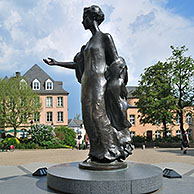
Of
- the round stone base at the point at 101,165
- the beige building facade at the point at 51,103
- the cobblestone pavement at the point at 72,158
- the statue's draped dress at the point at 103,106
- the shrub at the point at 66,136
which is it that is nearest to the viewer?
the round stone base at the point at 101,165

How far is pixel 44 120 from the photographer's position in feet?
150

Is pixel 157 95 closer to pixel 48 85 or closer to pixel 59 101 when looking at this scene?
pixel 59 101

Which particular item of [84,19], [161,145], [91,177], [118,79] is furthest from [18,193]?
[161,145]

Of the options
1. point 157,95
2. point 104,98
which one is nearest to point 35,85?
point 157,95

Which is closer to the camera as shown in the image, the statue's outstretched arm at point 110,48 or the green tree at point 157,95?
the statue's outstretched arm at point 110,48

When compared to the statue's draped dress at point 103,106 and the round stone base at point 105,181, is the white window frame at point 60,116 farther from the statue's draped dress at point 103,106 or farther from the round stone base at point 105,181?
the round stone base at point 105,181

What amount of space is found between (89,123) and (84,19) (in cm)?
252

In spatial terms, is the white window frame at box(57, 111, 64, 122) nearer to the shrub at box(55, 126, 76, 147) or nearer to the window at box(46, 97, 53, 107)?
the window at box(46, 97, 53, 107)

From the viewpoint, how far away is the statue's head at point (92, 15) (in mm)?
5934

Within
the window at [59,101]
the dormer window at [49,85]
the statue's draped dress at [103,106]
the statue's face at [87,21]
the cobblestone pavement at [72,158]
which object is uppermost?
the dormer window at [49,85]

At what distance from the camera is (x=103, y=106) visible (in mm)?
5504

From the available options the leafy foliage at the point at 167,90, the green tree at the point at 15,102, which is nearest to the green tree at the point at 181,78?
the leafy foliage at the point at 167,90

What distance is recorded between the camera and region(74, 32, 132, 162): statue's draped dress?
5359mm

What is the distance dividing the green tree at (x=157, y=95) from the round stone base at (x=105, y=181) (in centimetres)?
2403
